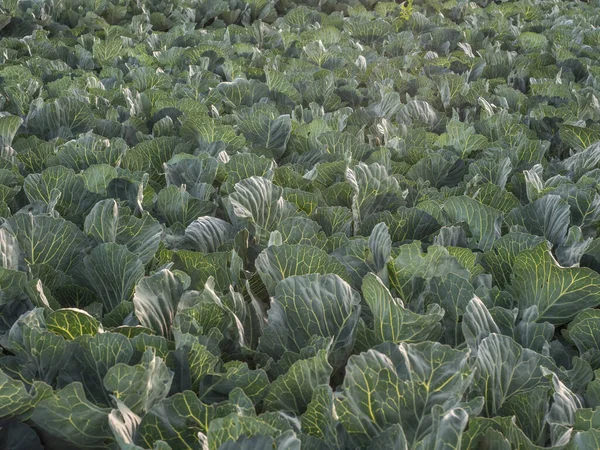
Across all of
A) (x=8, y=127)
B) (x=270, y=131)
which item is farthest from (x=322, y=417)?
(x=8, y=127)

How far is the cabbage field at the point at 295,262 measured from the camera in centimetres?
156

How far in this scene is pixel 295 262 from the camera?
2020 mm

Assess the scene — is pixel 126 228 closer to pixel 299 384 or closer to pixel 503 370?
pixel 299 384

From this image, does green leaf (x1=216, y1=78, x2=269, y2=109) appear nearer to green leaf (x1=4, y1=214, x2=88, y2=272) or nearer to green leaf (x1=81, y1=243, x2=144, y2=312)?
green leaf (x1=4, y1=214, x2=88, y2=272)

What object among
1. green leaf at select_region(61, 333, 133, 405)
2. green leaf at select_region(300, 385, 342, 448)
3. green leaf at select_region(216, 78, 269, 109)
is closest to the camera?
green leaf at select_region(300, 385, 342, 448)

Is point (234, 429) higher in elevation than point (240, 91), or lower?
higher

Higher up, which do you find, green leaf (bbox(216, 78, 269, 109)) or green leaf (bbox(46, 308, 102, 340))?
green leaf (bbox(46, 308, 102, 340))

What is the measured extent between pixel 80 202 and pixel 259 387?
3.95ft

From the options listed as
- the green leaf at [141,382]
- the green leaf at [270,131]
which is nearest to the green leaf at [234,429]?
the green leaf at [141,382]

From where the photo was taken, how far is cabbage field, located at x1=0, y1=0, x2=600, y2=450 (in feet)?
5.13

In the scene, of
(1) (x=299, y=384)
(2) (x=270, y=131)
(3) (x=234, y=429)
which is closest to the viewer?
(3) (x=234, y=429)

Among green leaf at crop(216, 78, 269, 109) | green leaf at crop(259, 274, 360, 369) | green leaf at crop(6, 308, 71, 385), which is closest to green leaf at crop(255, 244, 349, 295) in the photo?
green leaf at crop(259, 274, 360, 369)

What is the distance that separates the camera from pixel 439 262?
2031 millimetres

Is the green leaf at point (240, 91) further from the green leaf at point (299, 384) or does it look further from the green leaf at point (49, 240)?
the green leaf at point (299, 384)
